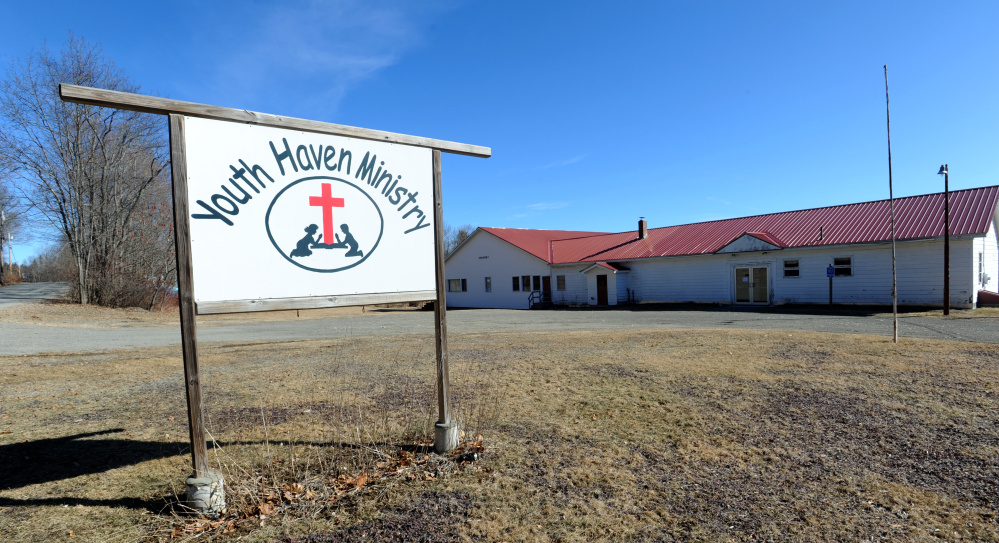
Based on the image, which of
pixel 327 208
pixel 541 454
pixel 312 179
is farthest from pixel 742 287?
pixel 312 179

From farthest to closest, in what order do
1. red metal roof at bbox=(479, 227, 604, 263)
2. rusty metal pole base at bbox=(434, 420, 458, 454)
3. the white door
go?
1. red metal roof at bbox=(479, 227, 604, 263)
2. the white door
3. rusty metal pole base at bbox=(434, 420, 458, 454)

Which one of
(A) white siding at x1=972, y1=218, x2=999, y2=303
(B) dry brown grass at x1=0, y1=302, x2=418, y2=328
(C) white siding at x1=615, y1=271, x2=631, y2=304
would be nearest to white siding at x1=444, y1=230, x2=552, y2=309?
(C) white siding at x1=615, y1=271, x2=631, y2=304

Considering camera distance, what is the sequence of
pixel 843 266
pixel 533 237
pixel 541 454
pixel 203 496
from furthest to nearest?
1. pixel 533 237
2. pixel 843 266
3. pixel 541 454
4. pixel 203 496

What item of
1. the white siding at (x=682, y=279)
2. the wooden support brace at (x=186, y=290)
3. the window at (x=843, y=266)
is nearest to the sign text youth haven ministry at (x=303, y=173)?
the wooden support brace at (x=186, y=290)

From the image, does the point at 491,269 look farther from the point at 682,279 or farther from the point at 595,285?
the point at 682,279

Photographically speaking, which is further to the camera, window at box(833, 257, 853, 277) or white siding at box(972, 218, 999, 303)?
window at box(833, 257, 853, 277)

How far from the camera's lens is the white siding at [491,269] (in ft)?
114

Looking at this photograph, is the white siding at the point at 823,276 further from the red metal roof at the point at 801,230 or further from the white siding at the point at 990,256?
the red metal roof at the point at 801,230

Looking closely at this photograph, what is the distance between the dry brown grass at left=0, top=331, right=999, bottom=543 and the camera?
324 cm

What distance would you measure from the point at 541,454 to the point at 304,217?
2663 mm

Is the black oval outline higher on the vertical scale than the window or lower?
higher

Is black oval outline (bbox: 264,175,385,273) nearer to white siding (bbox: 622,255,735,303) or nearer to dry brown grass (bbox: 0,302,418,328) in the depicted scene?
dry brown grass (bbox: 0,302,418,328)

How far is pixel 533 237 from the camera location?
39.4 m

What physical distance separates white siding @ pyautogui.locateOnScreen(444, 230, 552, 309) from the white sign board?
28775 mm
